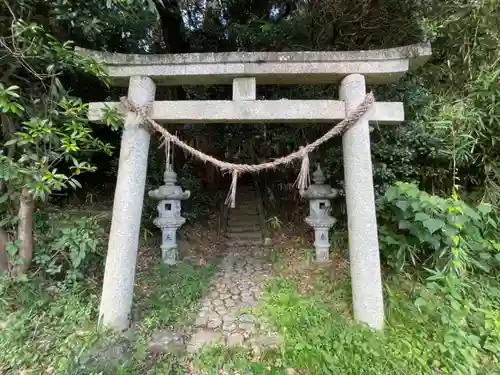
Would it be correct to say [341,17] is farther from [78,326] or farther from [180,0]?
[78,326]

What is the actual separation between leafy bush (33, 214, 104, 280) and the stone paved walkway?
1630 millimetres

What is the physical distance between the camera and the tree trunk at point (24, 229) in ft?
10.2

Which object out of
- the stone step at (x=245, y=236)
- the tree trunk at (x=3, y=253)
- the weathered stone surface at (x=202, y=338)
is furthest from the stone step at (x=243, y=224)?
the tree trunk at (x=3, y=253)

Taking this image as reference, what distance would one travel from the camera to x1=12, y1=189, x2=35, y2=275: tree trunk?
10.2 feet

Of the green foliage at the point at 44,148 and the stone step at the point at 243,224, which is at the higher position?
the green foliage at the point at 44,148

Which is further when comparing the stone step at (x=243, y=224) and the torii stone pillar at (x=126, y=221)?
the stone step at (x=243, y=224)

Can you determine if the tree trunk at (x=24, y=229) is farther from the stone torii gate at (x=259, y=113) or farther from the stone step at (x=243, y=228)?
the stone step at (x=243, y=228)

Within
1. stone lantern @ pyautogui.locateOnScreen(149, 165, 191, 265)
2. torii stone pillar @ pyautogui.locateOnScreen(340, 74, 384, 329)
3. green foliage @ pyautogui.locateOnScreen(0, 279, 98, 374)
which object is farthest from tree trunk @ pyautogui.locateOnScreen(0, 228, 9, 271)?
torii stone pillar @ pyautogui.locateOnScreen(340, 74, 384, 329)

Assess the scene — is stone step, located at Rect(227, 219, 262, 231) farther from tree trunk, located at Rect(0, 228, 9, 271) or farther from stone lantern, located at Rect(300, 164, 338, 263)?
tree trunk, located at Rect(0, 228, 9, 271)

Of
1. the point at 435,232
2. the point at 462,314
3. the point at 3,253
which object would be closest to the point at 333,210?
the point at 435,232

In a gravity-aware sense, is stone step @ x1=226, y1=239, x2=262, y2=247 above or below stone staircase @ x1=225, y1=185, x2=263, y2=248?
below

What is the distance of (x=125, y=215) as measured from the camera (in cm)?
279

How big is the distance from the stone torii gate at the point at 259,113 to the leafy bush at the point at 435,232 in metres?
0.67

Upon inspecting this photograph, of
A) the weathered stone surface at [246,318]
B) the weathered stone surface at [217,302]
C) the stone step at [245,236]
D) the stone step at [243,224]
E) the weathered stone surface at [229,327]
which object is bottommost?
the weathered stone surface at [229,327]
